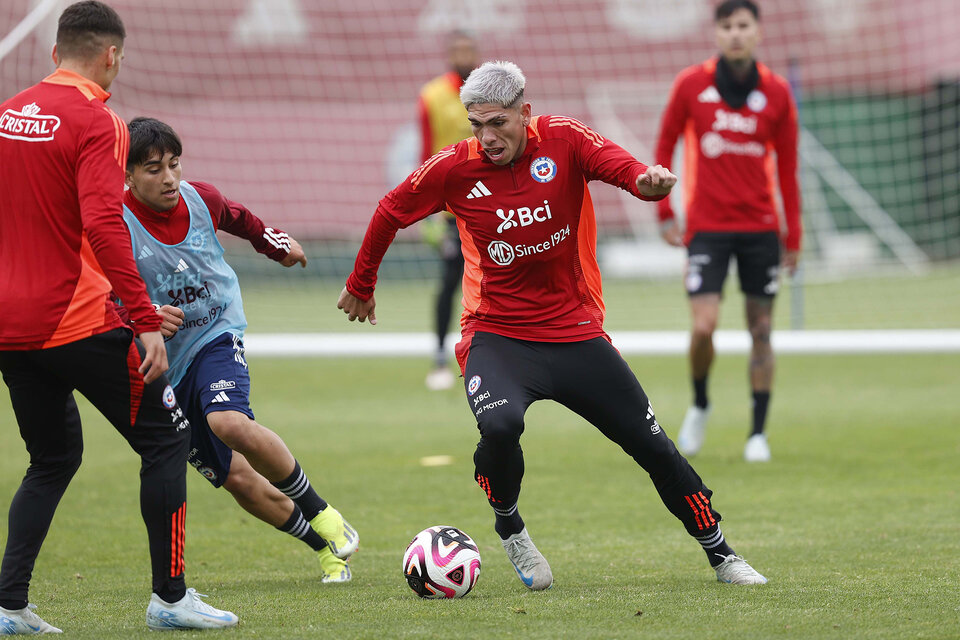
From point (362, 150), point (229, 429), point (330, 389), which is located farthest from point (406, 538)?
point (362, 150)

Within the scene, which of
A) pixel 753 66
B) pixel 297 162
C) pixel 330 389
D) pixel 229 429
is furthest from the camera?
pixel 297 162

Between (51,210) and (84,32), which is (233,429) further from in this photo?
(84,32)

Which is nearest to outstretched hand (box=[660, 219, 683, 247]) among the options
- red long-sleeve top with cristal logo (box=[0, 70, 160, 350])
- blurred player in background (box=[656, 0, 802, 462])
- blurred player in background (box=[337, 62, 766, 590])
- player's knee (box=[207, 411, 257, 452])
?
blurred player in background (box=[656, 0, 802, 462])

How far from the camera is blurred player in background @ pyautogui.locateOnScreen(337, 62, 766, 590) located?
175 inches

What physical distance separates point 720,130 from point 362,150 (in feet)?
47.5

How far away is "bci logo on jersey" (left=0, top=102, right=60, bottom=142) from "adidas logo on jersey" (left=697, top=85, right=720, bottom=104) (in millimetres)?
4798

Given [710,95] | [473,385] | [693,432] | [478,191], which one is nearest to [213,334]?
[473,385]

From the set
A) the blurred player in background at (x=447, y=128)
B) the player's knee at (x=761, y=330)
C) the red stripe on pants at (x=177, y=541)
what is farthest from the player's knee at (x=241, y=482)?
the blurred player in background at (x=447, y=128)

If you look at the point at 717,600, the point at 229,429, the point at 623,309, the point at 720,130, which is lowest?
the point at 623,309

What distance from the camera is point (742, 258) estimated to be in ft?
25.3

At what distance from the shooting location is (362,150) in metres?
21.6

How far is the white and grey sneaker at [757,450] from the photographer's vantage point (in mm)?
7566

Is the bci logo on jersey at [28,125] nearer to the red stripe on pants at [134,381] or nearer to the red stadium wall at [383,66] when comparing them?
the red stripe on pants at [134,381]

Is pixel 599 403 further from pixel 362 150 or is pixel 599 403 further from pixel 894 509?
pixel 362 150
